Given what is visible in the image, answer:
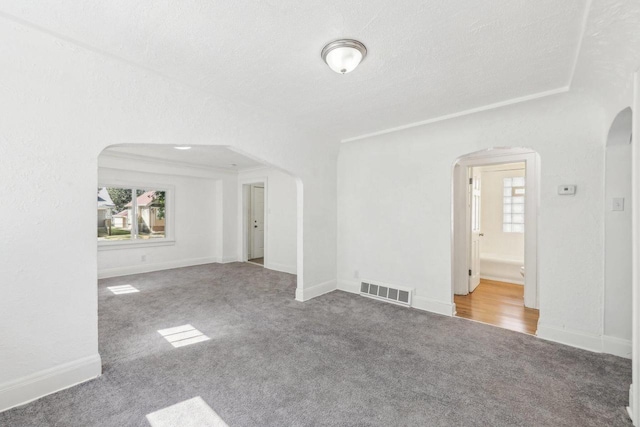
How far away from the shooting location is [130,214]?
599 centimetres

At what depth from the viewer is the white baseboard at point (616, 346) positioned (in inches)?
96.6

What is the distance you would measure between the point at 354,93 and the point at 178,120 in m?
1.72

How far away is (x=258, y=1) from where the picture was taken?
155cm

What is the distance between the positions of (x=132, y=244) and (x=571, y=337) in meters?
7.22

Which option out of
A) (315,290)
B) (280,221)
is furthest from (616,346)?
(280,221)

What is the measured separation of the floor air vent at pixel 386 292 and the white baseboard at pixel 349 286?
0.38 feet

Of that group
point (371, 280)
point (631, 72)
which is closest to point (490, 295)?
point (371, 280)

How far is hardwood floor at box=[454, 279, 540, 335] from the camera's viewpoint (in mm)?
3271

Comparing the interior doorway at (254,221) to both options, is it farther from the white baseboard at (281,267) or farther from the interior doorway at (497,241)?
the interior doorway at (497,241)

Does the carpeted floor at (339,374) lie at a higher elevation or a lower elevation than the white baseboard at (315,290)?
lower

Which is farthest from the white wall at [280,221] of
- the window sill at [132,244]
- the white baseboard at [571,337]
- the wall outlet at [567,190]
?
the wall outlet at [567,190]

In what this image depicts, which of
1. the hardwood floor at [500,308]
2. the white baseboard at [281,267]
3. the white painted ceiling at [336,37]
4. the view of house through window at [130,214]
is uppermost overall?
the white painted ceiling at [336,37]

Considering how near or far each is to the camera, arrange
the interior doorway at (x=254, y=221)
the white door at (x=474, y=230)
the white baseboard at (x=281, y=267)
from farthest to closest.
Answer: the interior doorway at (x=254, y=221), the white baseboard at (x=281, y=267), the white door at (x=474, y=230)

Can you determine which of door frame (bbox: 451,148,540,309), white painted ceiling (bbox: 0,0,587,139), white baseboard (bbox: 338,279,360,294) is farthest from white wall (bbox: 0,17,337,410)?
door frame (bbox: 451,148,540,309)
